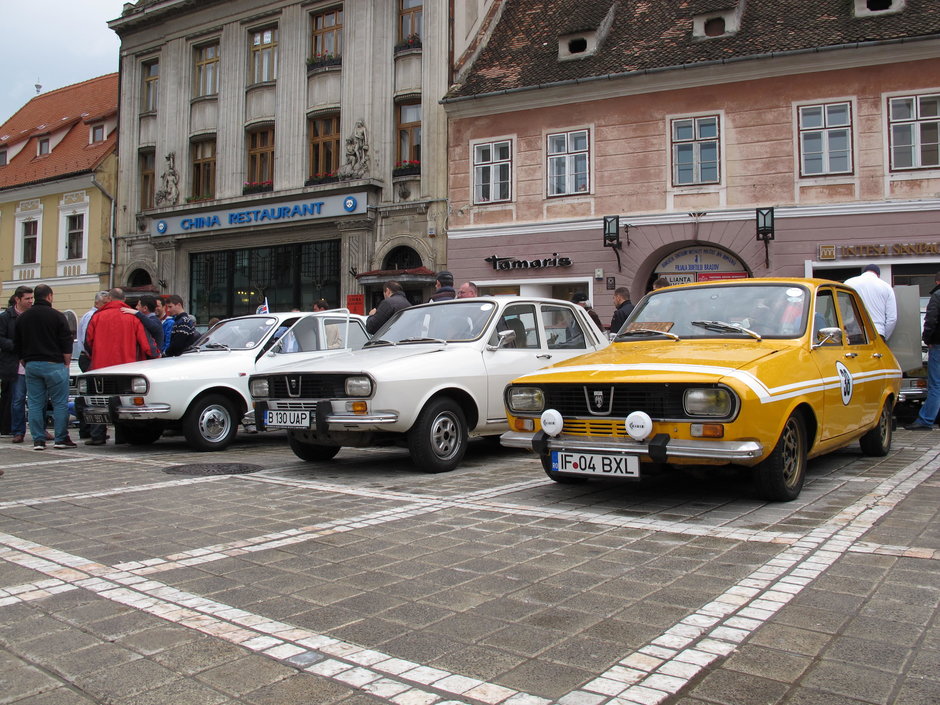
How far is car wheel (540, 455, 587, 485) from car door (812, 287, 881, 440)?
188 cm

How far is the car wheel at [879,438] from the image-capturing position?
25.6 feet

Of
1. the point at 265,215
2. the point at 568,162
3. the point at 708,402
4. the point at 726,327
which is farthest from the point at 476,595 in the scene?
the point at 265,215

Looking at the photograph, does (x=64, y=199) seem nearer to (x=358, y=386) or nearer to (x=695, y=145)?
(x=695, y=145)

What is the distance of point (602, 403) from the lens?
18.6 ft

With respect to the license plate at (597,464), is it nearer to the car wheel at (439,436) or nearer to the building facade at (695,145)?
the car wheel at (439,436)

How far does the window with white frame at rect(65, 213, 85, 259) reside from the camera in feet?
101

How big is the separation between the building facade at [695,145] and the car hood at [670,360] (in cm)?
1300

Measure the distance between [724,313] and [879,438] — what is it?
2.50m

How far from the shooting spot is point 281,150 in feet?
83.0

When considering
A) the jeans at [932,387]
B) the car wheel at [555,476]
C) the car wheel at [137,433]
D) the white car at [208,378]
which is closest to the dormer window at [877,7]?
the jeans at [932,387]

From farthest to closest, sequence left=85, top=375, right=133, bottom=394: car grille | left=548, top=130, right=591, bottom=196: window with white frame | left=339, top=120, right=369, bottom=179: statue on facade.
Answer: left=339, top=120, right=369, bottom=179: statue on facade → left=548, top=130, right=591, bottom=196: window with white frame → left=85, top=375, right=133, bottom=394: car grille

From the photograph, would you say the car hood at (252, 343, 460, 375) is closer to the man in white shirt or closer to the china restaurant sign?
the man in white shirt

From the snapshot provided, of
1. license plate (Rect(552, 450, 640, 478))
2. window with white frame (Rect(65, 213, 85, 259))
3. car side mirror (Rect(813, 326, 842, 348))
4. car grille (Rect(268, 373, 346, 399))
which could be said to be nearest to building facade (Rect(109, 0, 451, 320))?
window with white frame (Rect(65, 213, 85, 259))

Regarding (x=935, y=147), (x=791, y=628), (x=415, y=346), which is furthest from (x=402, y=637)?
(x=935, y=147)
